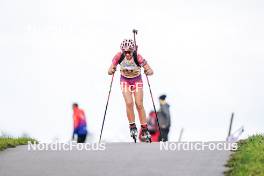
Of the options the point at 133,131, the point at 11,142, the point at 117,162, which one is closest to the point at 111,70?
the point at 133,131

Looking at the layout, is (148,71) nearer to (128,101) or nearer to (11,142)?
(128,101)

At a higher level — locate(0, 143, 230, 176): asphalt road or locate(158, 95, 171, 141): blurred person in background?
locate(158, 95, 171, 141): blurred person in background

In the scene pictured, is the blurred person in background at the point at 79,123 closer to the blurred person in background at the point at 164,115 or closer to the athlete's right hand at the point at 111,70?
the blurred person in background at the point at 164,115

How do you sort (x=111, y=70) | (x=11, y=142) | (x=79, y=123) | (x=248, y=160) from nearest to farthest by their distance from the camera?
(x=248, y=160), (x=11, y=142), (x=111, y=70), (x=79, y=123)

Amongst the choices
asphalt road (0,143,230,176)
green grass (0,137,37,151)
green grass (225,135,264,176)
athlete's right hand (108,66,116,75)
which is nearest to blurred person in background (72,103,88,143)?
athlete's right hand (108,66,116,75)

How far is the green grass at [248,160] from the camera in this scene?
1055 centimetres

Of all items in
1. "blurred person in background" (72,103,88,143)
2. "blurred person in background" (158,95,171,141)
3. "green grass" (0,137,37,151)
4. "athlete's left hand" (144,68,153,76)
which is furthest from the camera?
"blurred person in background" (72,103,88,143)

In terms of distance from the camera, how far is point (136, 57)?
15.4m

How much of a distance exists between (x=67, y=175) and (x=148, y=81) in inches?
212

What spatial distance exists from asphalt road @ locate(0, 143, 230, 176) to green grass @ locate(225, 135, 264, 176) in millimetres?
170

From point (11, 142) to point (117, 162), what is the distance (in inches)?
125

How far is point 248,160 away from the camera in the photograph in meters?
11.2

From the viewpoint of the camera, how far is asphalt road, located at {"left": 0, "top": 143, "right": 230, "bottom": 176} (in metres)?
11.3

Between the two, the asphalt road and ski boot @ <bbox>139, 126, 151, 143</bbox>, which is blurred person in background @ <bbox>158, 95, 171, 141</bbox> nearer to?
ski boot @ <bbox>139, 126, 151, 143</bbox>
